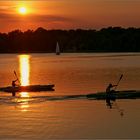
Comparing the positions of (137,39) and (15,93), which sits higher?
(137,39)

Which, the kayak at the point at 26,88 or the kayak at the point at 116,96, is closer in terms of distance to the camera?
the kayak at the point at 116,96

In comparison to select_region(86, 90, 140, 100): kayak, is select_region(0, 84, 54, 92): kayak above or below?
above

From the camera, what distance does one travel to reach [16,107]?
2981 cm

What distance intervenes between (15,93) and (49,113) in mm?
11380

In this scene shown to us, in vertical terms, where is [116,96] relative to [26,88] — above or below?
below

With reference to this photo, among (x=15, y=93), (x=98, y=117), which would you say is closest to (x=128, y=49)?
(x=15, y=93)

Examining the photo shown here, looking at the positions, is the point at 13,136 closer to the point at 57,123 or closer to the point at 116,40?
the point at 57,123

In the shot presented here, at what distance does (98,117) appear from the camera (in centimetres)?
2584

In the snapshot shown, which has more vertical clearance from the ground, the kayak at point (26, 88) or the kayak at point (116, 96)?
the kayak at point (26, 88)

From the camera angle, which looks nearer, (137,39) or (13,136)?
(13,136)

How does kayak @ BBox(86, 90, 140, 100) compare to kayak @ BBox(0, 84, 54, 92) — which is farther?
kayak @ BBox(0, 84, 54, 92)

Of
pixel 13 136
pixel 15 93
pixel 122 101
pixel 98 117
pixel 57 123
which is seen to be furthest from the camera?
pixel 15 93

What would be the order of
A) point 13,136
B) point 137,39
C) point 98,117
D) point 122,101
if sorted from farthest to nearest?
point 137,39 < point 122,101 < point 98,117 < point 13,136

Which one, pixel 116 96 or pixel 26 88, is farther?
pixel 26 88
